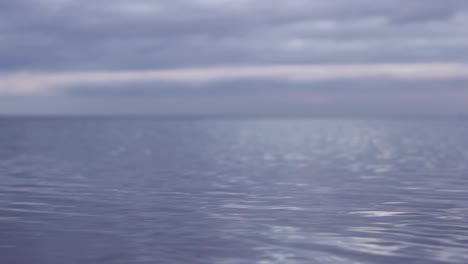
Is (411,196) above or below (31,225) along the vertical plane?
above

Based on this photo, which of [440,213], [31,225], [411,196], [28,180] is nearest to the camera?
[31,225]

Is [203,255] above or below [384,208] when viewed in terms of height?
below

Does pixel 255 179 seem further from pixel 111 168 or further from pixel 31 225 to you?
pixel 31 225

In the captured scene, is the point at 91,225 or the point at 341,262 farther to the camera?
the point at 91,225

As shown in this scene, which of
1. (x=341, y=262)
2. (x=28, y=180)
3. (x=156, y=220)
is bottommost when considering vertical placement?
(x=341, y=262)

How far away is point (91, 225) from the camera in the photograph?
1808 centimetres

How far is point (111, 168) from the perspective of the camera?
3903 cm

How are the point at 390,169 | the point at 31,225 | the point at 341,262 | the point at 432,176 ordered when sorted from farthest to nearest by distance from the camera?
1. the point at 390,169
2. the point at 432,176
3. the point at 31,225
4. the point at 341,262

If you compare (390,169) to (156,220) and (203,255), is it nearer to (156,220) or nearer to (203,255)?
(156,220)

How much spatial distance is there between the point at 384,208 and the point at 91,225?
1096 cm

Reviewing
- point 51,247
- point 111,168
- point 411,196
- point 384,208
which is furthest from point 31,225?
point 111,168

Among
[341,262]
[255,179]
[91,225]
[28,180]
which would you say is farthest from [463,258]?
[28,180]

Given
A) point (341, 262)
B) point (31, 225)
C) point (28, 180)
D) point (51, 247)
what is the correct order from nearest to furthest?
1. point (341, 262)
2. point (51, 247)
3. point (31, 225)
4. point (28, 180)

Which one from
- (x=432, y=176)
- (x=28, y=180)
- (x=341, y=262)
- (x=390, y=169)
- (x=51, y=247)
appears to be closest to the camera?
(x=341, y=262)
